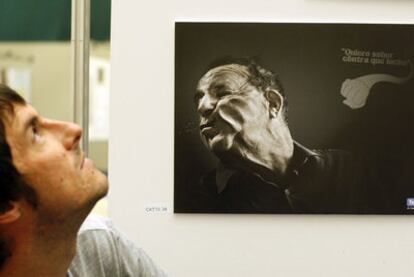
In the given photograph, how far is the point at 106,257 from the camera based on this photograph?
1.17 meters

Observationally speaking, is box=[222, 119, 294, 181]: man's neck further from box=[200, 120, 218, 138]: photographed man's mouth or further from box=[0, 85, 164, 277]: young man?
box=[0, 85, 164, 277]: young man

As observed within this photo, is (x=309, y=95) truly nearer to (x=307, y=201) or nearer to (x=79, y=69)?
(x=307, y=201)

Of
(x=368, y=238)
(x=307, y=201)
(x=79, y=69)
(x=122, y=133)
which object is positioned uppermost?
(x=79, y=69)

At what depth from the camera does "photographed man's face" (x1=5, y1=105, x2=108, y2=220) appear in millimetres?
930

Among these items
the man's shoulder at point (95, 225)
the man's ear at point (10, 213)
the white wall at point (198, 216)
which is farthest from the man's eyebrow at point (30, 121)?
the white wall at point (198, 216)

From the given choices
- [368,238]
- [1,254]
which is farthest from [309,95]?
[1,254]

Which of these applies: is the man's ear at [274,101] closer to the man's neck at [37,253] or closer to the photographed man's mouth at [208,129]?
the photographed man's mouth at [208,129]

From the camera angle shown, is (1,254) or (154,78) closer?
(1,254)

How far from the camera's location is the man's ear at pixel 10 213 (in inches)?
36.2

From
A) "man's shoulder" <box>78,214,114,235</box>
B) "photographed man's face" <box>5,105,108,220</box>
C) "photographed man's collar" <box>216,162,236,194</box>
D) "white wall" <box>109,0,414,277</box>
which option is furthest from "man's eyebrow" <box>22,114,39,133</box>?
"photographed man's collar" <box>216,162,236,194</box>

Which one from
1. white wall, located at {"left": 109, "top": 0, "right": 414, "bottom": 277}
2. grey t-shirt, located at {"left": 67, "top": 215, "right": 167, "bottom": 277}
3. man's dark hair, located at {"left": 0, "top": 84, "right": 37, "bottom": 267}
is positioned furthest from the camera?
white wall, located at {"left": 109, "top": 0, "right": 414, "bottom": 277}

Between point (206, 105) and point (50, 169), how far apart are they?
29.9 inches

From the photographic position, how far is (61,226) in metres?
0.97

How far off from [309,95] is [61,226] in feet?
3.14
